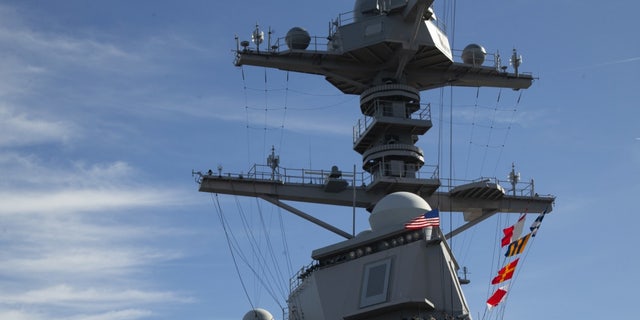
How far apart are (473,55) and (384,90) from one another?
11.9 feet

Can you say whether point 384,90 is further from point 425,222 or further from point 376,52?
point 425,222

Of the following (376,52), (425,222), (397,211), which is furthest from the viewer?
(376,52)

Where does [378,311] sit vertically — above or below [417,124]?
below

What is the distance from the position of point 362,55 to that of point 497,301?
37.0ft

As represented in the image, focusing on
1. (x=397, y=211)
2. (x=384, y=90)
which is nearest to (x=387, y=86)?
(x=384, y=90)

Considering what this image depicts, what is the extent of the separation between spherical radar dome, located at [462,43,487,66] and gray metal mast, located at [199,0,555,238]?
17 cm

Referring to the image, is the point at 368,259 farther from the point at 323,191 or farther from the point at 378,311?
the point at 323,191

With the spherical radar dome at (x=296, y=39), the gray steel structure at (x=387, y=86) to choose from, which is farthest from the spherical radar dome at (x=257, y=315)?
the spherical radar dome at (x=296, y=39)

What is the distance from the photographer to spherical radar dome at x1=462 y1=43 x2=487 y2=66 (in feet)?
113

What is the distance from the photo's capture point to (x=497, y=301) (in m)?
23.6

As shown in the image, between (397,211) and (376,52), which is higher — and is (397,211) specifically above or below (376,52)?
below

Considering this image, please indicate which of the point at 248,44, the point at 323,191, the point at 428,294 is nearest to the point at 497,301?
the point at 428,294

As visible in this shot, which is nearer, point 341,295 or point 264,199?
point 341,295

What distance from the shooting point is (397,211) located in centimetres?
2553
